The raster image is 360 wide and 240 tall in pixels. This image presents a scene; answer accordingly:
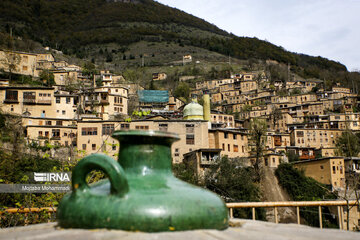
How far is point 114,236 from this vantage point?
173cm

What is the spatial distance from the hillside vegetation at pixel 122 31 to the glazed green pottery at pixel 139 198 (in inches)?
3848

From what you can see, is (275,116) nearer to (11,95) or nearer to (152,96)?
(152,96)

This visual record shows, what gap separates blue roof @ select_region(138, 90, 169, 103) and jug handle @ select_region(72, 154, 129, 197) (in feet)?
202

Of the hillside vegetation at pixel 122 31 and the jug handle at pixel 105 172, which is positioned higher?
the hillside vegetation at pixel 122 31

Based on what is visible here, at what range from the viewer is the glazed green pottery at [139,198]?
188 cm

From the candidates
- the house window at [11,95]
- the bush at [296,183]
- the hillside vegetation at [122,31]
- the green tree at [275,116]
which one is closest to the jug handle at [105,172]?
the bush at [296,183]

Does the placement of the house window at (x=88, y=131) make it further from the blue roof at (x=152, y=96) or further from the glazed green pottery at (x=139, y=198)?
the glazed green pottery at (x=139, y=198)

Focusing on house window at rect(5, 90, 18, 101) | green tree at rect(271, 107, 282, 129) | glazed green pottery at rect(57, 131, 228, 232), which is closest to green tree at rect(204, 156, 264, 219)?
house window at rect(5, 90, 18, 101)

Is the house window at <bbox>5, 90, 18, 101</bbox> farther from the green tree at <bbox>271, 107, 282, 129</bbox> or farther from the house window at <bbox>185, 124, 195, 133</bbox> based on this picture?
the green tree at <bbox>271, 107, 282, 129</bbox>

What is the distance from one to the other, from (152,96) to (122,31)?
8387 centimetres

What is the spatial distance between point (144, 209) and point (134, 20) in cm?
16850

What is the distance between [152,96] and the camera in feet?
215

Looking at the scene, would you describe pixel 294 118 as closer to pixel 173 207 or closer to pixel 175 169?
pixel 175 169

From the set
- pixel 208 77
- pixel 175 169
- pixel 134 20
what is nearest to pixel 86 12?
pixel 134 20
